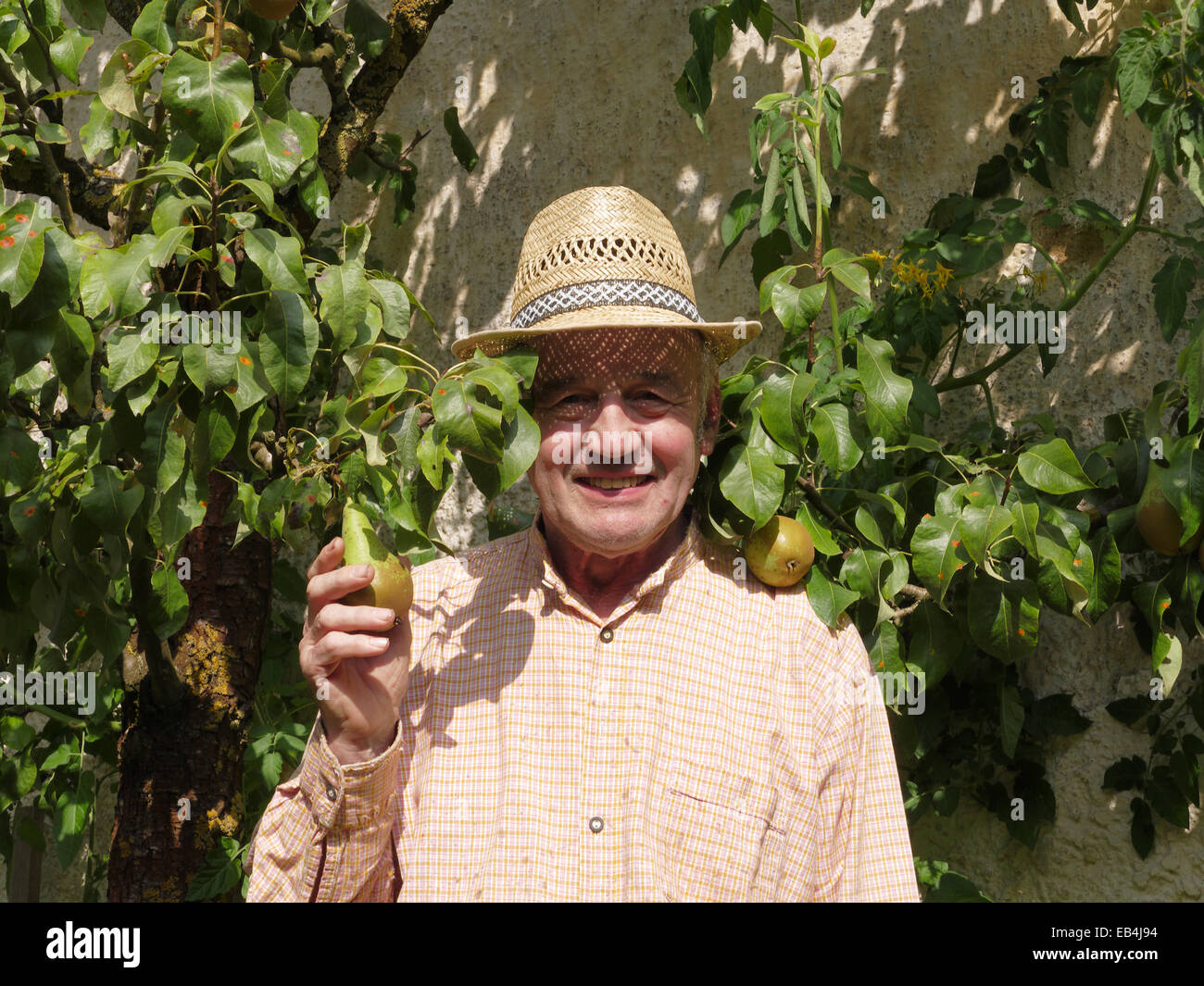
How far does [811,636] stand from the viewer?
1.74 meters

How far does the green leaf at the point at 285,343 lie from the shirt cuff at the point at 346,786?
0.44 meters

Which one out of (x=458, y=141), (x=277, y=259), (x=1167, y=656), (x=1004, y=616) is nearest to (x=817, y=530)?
(x=1004, y=616)

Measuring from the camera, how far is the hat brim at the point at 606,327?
1665mm

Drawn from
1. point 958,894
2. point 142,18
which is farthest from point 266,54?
Result: point 958,894

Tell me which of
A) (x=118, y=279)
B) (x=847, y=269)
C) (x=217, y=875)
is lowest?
(x=217, y=875)

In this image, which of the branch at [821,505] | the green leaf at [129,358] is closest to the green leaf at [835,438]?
the branch at [821,505]

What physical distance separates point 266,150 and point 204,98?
0.10 meters

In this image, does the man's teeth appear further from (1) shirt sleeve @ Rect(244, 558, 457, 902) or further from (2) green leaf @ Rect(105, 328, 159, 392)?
(2) green leaf @ Rect(105, 328, 159, 392)

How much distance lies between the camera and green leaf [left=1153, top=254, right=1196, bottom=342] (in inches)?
87.7

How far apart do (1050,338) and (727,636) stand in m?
1.09

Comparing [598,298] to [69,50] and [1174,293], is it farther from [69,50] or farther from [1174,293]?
[1174,293]

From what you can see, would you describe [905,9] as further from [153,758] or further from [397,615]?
[153,758]

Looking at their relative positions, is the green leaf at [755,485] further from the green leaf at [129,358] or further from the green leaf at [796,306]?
the green leaf at [129,358]

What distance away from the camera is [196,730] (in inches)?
90.0
